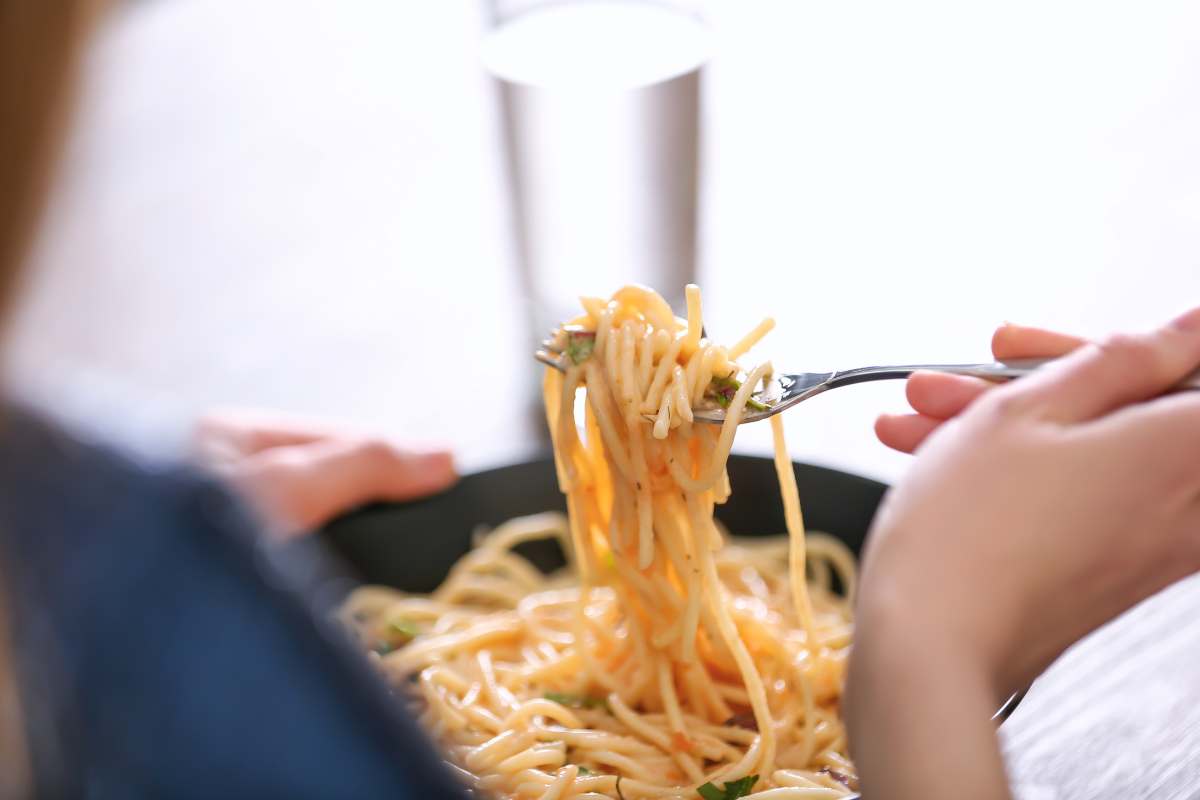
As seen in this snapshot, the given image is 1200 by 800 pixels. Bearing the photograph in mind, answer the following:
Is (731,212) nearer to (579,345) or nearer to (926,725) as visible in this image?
(579,345)

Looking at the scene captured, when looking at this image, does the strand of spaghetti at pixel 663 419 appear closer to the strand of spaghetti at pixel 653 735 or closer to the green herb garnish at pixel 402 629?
the strand of spaghetti at pixel 653 735

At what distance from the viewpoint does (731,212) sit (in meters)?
2.02

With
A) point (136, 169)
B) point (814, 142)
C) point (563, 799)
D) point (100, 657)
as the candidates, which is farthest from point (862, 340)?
point (136, 169)

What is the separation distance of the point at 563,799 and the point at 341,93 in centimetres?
196

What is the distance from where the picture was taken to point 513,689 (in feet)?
3.59

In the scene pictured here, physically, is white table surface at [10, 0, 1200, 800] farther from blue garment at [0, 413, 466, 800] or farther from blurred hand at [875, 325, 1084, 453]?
blue garment at [0, 413, 466, 800]

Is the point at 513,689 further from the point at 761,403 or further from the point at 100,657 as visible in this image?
the point at 100,657

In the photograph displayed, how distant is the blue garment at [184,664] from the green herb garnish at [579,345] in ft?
1.36

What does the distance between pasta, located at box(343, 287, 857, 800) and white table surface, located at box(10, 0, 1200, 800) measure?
36cm

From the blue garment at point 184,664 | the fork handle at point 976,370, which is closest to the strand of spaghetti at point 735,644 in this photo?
the fork handle at point 976,370

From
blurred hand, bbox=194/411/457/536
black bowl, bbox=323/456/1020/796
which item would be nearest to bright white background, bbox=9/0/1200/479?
black bowl, bbox=323/456/1020/796

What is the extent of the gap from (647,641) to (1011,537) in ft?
1.57

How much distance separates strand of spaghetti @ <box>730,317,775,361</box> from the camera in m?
0.96

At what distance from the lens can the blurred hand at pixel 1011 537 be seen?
596 millimetres
